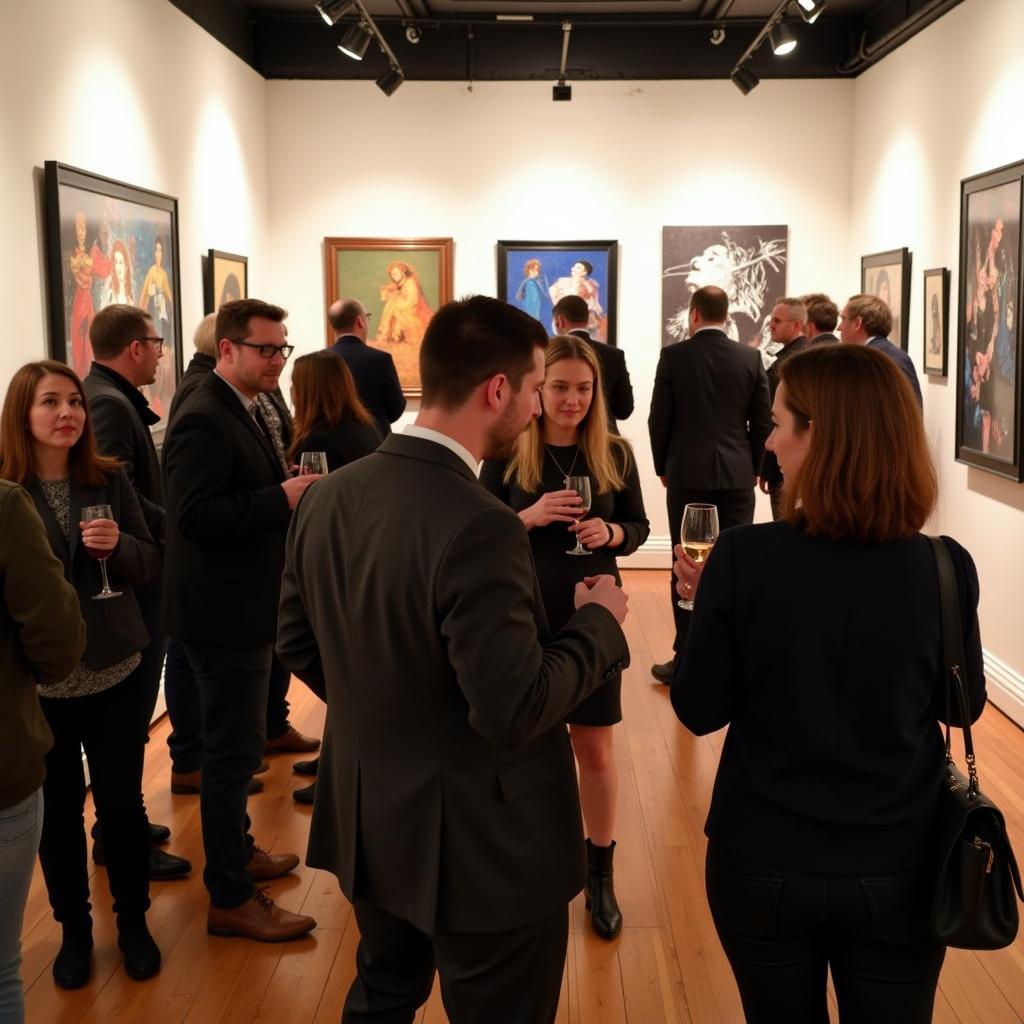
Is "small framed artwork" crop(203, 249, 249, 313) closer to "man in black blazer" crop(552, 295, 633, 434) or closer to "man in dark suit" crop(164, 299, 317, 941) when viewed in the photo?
"man in black blazer" crop(552, 295, 633, 434)

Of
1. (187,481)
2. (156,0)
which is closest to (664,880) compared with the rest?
(187,481)

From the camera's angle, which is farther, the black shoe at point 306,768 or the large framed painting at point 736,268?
the large framed painting at point 736,268

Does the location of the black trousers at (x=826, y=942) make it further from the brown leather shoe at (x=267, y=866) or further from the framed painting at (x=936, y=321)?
the framed painting at (x=936, y=321)

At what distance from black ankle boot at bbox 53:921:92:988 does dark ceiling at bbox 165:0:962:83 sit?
7.10 meters

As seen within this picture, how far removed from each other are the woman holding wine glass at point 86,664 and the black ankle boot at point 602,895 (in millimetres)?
1322

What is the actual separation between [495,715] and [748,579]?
471 mm

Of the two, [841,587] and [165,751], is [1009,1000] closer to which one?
[841,587]

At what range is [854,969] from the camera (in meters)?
1.92

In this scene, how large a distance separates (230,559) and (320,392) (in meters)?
1.46

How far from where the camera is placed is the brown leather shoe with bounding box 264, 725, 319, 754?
524 cm

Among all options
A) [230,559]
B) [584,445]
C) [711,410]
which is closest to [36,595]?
[230,559]

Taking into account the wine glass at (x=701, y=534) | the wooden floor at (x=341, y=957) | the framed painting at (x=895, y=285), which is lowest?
the wooden floor at (x=341, y=957)

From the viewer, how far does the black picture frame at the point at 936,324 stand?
6.79m

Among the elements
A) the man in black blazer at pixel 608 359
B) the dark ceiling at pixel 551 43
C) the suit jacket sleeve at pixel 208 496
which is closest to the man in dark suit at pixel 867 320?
the man in black blazer at pixel 608 359
